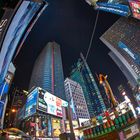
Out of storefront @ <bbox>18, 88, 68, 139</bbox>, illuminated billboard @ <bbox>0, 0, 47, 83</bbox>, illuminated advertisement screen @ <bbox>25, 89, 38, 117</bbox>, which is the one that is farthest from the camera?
storefront @ <bbox>18, 88, 68, 139</bbox>

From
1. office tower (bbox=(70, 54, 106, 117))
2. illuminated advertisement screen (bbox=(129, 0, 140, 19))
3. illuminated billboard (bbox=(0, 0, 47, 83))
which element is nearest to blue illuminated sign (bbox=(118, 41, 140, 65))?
illuminated advertisement screen (bbox=(129, 0, 140, 19))

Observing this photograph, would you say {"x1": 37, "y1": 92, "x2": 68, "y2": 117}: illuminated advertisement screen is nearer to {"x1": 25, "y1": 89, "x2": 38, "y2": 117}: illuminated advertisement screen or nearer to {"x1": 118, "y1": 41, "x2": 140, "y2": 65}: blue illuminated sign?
{"x1": 25, "y1": 89, "x2": 38, "y2": 117}: illuminated advertisement screen

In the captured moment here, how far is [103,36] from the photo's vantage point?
98438mm

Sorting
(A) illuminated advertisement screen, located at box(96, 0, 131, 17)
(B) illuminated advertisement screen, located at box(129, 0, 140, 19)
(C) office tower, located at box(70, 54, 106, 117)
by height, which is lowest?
(B) illuminated advertisement screen, located at box(129, 0, 140, 19)

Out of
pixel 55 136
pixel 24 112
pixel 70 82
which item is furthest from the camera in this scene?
pixel 70 82

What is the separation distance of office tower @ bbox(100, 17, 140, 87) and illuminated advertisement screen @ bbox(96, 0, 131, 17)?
80.4 feet

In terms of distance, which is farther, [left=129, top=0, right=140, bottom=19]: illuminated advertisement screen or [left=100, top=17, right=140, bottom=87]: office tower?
[left=100, top=17, right=140, bottom=87]: office tower

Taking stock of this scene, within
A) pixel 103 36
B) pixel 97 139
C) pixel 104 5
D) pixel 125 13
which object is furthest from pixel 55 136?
pixel 103 36

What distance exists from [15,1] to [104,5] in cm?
5863

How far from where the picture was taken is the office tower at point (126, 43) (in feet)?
270

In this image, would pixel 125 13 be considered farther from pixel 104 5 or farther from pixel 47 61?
pixel 47 61

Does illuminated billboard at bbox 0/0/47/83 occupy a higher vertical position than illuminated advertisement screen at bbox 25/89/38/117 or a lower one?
lower

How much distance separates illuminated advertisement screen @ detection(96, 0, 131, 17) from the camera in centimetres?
4947

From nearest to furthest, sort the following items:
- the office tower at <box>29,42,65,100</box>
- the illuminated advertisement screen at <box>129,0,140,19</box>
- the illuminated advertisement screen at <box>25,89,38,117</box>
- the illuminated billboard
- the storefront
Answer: the illuminated billboard < the illuminated advertisement screen at <box>25,89,38,117</box> < the storefront < the illuminated advertisement screen at <box>129,0,140,19</box> < the office tower at <box>29,42,65,100</box>
